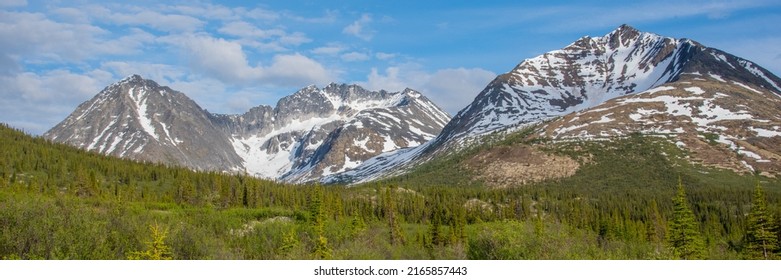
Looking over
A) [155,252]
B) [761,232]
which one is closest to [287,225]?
[155,252]

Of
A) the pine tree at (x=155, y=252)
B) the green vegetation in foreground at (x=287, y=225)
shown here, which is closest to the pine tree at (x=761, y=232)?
the green vegetation in foreground at (x=287, y=225)

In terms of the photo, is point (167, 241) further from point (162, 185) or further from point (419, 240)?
point (162, 185)

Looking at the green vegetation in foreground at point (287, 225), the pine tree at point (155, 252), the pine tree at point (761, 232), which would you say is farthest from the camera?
the pine tree at point (761, 232)

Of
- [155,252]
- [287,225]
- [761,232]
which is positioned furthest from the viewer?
[287,225]

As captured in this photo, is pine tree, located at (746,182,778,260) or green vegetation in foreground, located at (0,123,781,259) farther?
pine tree, located at (746,182,778,260)

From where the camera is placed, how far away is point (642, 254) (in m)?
55.8

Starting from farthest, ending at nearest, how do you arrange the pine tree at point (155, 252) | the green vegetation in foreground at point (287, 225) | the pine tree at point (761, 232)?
the pine tree at point (761, 232) < the green vegetation in foreground at point (287, 225) < the pine tree at point (155, 252)

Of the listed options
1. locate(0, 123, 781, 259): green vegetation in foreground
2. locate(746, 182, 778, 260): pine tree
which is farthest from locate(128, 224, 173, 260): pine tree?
locate(746, 182, 778, 260): pine tree

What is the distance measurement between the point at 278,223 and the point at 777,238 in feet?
268

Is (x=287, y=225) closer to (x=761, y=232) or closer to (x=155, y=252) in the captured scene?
(x=155, y=252)

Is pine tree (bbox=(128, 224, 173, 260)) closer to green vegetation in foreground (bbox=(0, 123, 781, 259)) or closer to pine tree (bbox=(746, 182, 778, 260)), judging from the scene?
green vegetation in foreground (bbox=(0, 123, 781, 259))

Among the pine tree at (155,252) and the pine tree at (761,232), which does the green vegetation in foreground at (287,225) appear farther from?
the pine tree at (761,232)

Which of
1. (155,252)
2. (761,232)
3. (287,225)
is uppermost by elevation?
(287,225)
